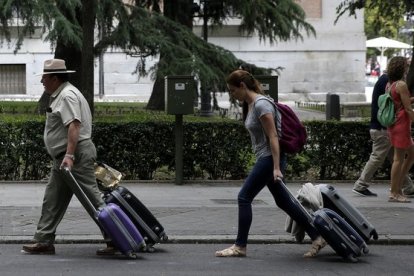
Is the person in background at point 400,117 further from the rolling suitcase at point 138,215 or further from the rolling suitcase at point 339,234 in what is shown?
the rolling suitcase at point 138,215

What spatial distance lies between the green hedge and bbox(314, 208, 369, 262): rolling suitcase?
15.3 ft

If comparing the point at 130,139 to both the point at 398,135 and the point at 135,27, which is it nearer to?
the point at 398,135

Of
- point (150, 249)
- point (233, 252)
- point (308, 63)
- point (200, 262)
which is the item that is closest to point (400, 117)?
point (233, 252)

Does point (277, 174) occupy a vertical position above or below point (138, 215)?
above

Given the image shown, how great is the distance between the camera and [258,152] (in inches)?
269

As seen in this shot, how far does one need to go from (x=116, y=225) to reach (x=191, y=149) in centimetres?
484

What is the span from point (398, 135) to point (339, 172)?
2466 mm

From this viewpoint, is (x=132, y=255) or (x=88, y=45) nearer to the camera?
(x=132, y=255)

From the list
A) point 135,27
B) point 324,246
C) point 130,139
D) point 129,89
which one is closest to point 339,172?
point 130,139

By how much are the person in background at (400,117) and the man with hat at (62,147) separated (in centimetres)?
437

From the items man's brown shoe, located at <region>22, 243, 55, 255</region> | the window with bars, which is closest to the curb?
man's brown shoe, located at <region>22, 243, 55, 255</region>

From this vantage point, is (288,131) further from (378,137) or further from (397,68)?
(378,137)

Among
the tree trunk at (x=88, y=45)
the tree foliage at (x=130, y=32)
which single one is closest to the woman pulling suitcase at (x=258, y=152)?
the tree foliage at (x=130, y=32)

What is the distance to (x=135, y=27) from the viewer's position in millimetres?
17516
